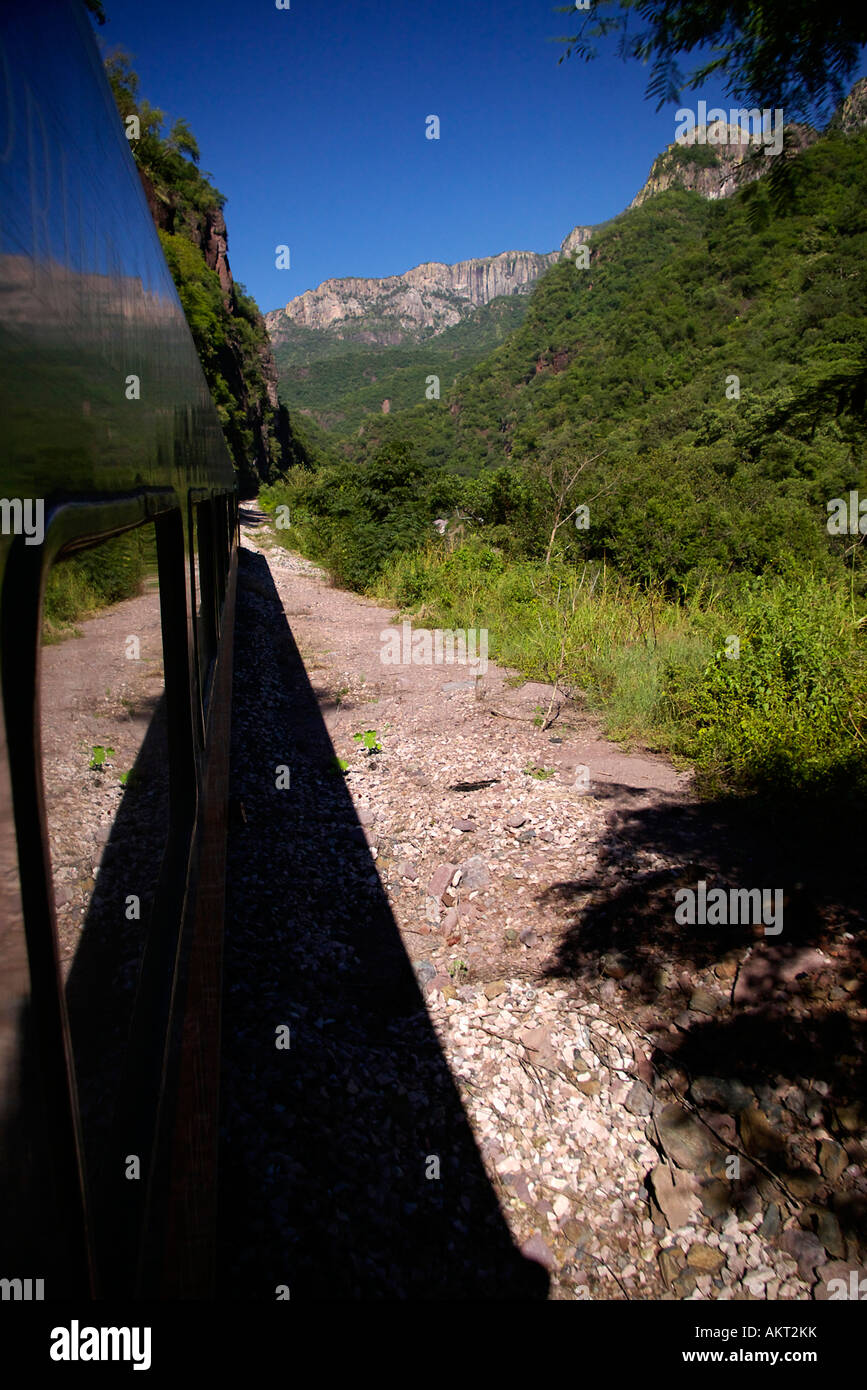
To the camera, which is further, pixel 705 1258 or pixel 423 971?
pixel 423 971

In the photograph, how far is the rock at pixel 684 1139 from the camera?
2.33 m

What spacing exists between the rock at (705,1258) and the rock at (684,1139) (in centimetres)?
23

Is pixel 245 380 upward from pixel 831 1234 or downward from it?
upward

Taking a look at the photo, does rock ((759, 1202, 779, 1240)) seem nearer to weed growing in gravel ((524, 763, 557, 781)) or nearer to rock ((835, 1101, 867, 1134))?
rock ((835, 1101, 867, 1134))

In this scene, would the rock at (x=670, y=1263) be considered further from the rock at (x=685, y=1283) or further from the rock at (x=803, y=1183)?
the rock at (x=803, y=1183)

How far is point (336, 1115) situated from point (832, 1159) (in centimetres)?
168

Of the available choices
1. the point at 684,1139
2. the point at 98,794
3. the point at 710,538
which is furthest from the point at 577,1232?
the point at 710,538

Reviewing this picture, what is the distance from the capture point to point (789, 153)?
7.46ft

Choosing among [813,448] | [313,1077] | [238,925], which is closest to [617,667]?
[238,925]

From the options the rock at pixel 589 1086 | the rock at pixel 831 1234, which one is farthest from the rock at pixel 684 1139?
the rock at pixel 831 1234

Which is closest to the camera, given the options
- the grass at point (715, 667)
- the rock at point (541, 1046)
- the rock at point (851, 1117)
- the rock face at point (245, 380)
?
the rock at point (851, 1117)

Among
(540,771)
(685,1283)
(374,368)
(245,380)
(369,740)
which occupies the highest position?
(374,368)

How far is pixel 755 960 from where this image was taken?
305 cm

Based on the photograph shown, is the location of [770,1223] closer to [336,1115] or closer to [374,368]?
[336,1115]
